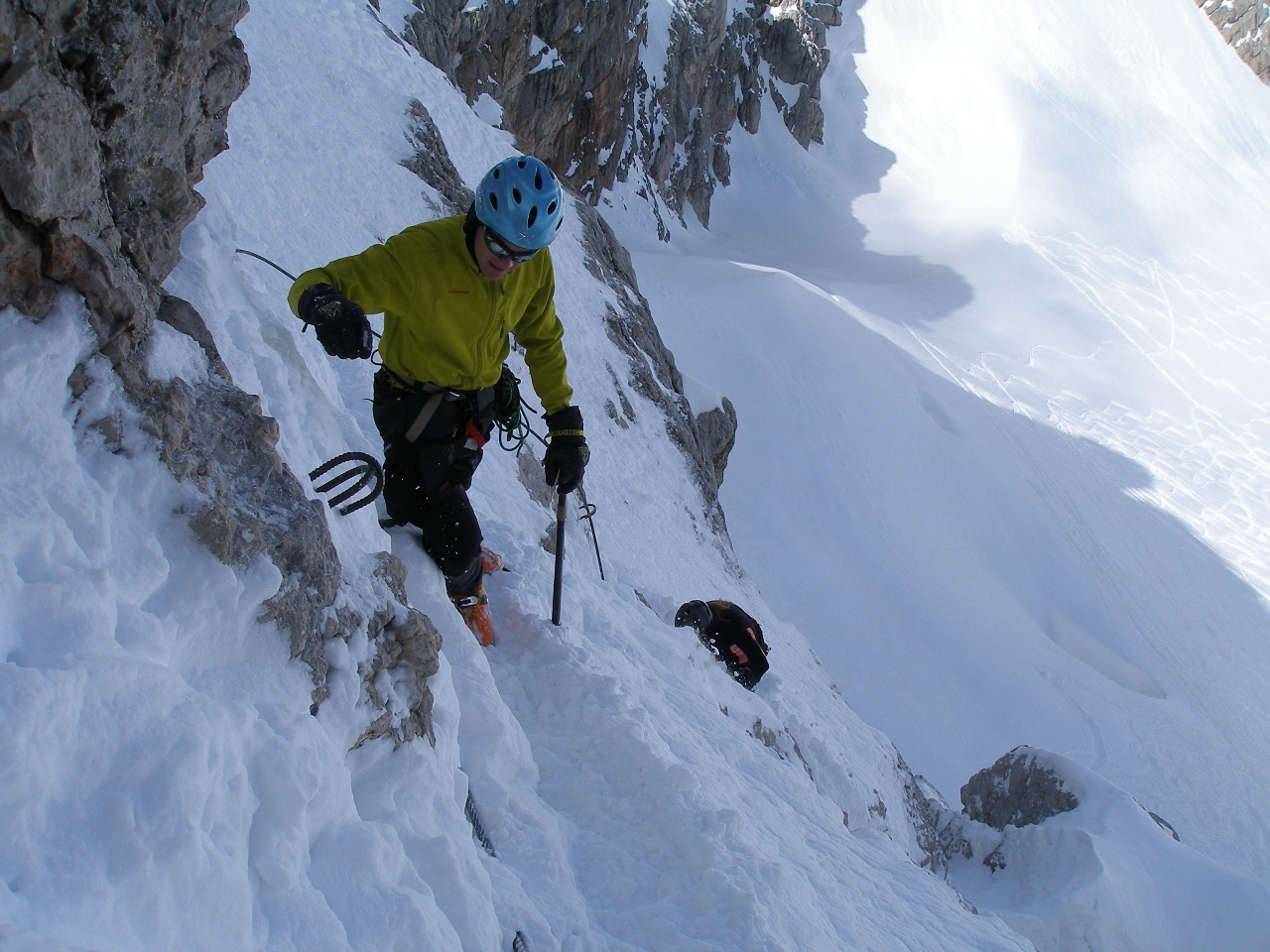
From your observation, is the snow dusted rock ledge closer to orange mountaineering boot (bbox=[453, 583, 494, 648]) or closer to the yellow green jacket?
orange mountaineering boot (bbox=[453, 583, 494, 648])

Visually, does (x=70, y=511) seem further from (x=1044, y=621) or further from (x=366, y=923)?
(x=1044, y=621)

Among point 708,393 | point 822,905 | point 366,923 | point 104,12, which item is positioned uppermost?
point 104,12

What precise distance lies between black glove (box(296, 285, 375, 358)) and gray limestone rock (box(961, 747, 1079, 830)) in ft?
26.1

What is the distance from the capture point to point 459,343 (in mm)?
3639

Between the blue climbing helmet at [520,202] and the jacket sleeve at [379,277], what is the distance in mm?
350

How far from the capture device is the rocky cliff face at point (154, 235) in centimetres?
204

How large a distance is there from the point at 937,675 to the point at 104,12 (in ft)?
46.5

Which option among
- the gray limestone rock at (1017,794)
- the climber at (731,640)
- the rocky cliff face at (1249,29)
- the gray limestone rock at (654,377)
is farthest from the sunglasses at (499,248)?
the rocky cliff face at (1249,29)

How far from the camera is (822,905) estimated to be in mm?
3133

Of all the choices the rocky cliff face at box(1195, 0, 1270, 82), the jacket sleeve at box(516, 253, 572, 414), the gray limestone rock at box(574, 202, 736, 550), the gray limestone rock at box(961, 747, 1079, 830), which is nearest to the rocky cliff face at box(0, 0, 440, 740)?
the jacket sleeve at box(516, 253, 572, 414)

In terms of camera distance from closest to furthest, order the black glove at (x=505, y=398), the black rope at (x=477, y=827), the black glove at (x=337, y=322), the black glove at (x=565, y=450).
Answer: the black rope at (x=477, y=827) < the black glove at (x=337, y=322) < the black glove at (x=505, y=398) < the black glove at (x=565, y=450)

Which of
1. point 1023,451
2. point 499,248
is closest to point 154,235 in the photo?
point 499,248

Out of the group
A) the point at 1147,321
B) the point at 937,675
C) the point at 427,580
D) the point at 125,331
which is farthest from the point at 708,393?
the point at 1147,321

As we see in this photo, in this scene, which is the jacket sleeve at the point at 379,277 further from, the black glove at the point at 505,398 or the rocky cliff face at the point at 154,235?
the black glove at the point at 505,398
